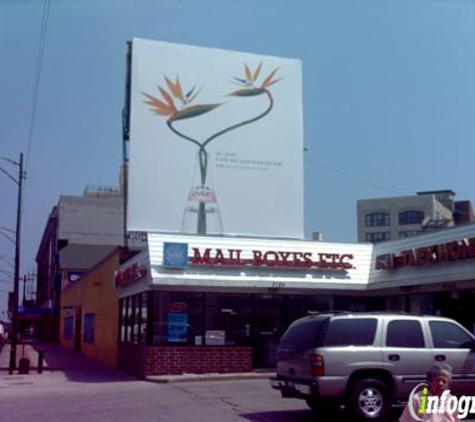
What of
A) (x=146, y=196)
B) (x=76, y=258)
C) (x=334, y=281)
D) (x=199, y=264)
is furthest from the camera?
(x=76, y=258)

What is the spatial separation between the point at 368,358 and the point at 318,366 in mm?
967

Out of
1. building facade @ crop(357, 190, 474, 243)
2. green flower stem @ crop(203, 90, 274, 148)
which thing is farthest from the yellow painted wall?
building facade @ crop(357, 190, 474, 243)

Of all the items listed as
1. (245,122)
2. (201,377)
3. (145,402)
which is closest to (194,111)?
(245,122)

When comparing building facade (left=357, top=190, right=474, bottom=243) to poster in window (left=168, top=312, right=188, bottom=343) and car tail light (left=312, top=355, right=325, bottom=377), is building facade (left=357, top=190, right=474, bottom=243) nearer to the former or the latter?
poster in window (left=168, top=312, right=188, bottom=343)

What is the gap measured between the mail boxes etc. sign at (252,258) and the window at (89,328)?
1522 cm

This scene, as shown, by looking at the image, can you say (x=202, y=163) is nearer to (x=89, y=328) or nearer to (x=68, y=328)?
(x=89, y=328)

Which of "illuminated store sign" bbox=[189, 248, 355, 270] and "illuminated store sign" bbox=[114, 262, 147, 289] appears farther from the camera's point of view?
"illuminated store sign" bbox=[114, 262, 147, 289]

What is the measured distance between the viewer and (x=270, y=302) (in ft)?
80.3

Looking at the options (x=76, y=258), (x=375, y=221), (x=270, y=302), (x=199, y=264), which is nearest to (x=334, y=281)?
(x=270, y=302)

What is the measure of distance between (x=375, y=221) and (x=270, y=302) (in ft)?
329

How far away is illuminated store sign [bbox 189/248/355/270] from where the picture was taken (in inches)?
899

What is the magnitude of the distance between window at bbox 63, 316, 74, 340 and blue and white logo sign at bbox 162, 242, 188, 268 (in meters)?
29.5

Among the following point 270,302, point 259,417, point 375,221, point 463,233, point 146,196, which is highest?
point 375,221

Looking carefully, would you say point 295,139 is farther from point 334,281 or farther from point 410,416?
point 410,416
